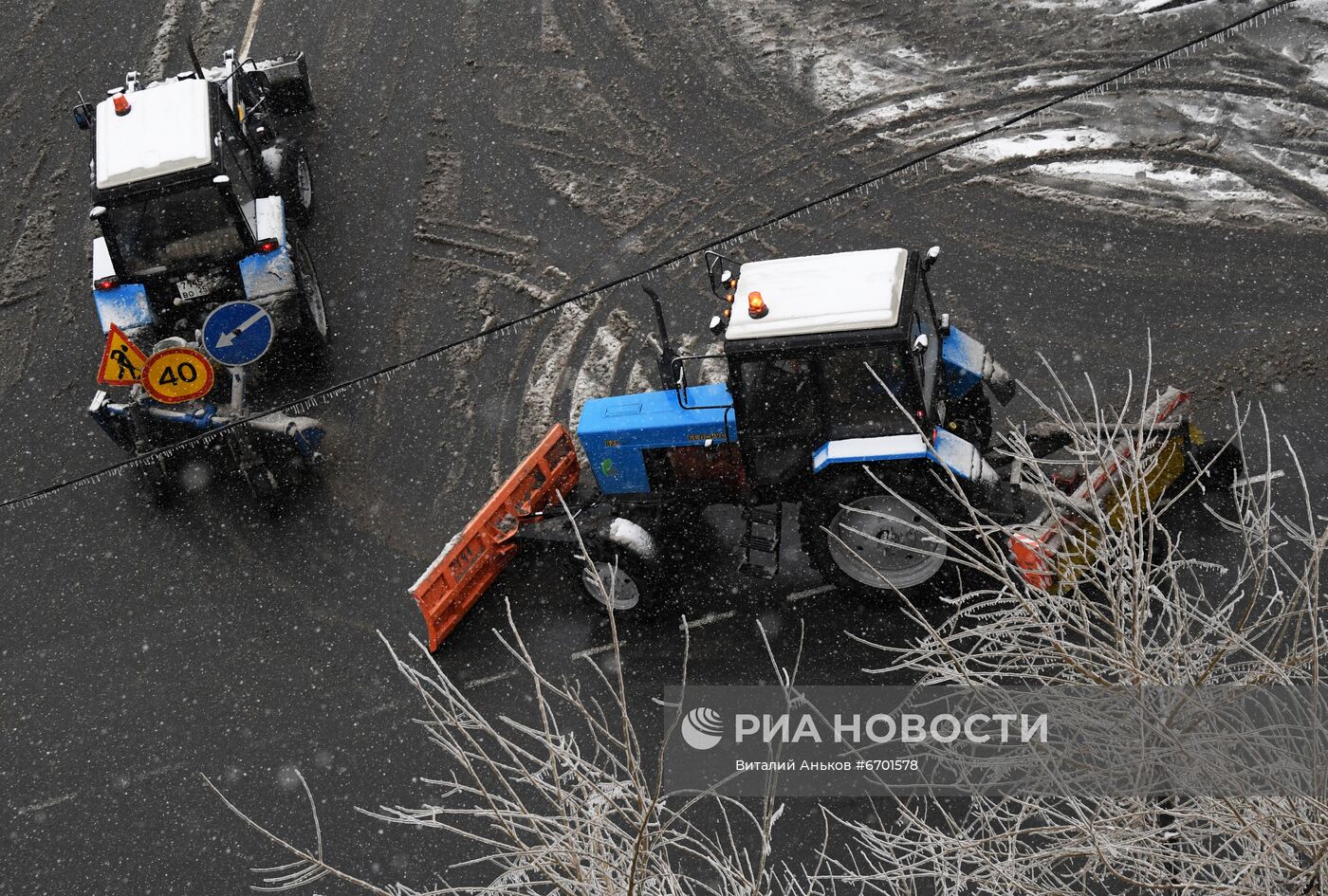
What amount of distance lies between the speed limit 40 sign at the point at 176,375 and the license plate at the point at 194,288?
4.98 ft

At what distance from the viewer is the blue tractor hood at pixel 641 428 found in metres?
8.60

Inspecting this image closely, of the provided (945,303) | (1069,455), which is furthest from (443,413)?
(1069,455)

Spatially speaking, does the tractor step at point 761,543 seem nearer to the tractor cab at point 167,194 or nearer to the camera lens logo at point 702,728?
the camera lens logo at point 702,728

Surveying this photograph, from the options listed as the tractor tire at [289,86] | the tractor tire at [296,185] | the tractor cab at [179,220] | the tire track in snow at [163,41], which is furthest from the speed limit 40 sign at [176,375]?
the tire track in snow at [163,41]

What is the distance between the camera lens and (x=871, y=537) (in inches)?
327

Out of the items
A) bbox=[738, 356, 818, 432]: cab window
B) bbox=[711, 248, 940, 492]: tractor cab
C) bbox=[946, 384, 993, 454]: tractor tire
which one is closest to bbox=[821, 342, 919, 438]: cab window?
bbox=[711, 248, 940, 492]: tractor cab

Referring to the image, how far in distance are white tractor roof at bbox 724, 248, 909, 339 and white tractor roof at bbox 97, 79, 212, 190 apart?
5.31 metres

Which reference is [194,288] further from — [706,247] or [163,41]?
[163,41]

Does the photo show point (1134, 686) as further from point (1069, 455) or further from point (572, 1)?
point (572, 1)

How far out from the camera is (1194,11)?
13.2 metres

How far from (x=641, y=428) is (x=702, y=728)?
81.0 inches

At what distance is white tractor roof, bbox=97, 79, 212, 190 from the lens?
35.0 ft

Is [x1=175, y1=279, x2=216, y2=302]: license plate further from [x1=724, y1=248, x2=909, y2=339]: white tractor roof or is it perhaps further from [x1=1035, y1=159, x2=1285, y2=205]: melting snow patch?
[x1=1035, y1=159, x2=1285, y2=205]: melting snow patch

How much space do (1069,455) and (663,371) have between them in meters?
2.95
